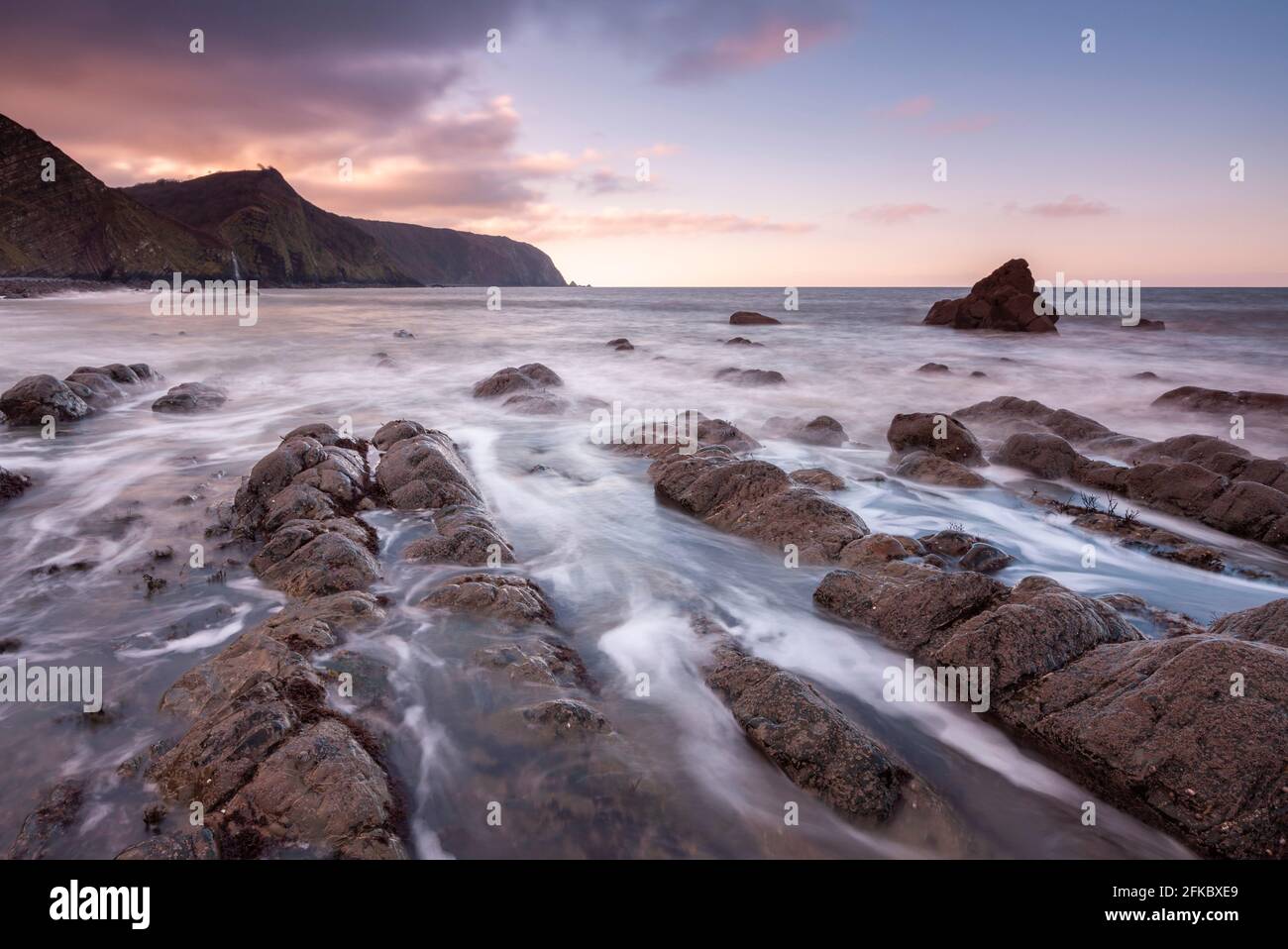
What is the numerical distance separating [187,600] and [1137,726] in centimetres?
796

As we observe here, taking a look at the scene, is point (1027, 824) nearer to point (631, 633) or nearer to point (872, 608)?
point (872, 608)

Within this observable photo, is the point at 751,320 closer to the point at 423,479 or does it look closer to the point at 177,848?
the point at 423,479

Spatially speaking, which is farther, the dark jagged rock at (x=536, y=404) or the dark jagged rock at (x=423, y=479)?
the dark jagged rock at (x=536, y=404)

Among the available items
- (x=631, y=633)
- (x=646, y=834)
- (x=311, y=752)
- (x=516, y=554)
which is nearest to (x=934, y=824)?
(x=646, y=834)

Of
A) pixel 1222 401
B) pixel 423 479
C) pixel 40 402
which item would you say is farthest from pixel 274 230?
pixel 1222 401

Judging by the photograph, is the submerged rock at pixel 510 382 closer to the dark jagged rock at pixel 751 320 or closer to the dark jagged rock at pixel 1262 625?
the dark jagged rock at pixel 1262 625

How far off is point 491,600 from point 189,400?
526 inches

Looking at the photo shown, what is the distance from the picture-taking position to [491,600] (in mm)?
6070

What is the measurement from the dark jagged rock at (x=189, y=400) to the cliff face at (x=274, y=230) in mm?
133330

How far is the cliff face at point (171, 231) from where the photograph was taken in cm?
8400

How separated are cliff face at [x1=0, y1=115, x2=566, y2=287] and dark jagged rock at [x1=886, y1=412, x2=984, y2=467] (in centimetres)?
11026

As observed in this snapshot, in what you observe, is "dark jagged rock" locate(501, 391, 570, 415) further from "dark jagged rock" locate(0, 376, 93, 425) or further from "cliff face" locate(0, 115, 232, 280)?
"cliff face" locate(0, 115, 232, 280)

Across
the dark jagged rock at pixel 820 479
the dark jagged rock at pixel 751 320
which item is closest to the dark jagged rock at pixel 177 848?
the dark jagged rock at pixel 820 479

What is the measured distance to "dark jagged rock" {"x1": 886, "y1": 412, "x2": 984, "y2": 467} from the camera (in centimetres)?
1238
